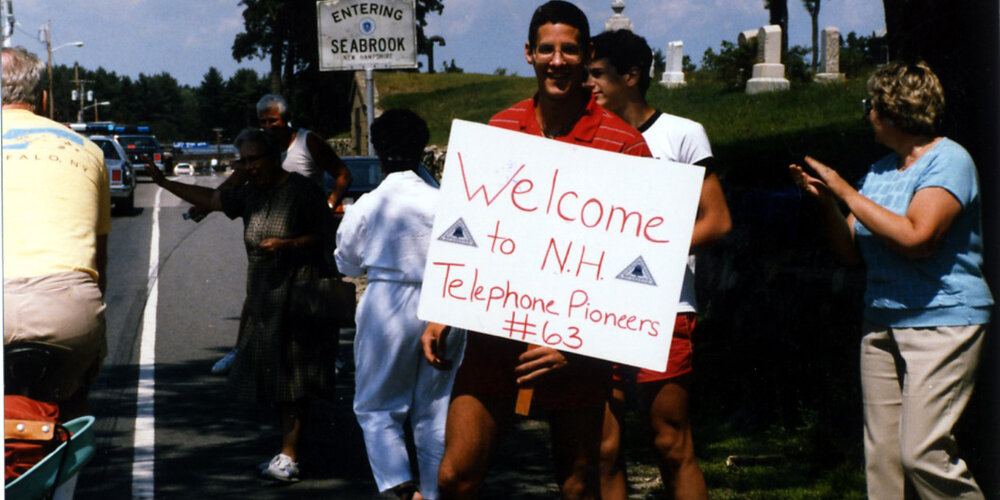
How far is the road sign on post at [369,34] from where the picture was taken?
9797 millimetres

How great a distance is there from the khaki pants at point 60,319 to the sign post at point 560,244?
1157mm

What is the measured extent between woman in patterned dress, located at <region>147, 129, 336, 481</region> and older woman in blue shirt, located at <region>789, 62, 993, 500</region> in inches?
117

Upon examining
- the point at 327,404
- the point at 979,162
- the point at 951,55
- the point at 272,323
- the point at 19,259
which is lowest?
the point at 327,404

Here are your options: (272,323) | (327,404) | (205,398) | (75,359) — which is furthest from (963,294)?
(205,398)

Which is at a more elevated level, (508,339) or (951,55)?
(951,55)

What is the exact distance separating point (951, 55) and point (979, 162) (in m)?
0.47

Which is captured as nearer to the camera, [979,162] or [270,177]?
[979,162]

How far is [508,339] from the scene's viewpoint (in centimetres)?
382

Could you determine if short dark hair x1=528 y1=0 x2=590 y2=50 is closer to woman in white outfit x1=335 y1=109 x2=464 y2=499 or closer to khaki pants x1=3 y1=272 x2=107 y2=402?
woman in white outfit x1=335 y1=109 x2=464 y2=499

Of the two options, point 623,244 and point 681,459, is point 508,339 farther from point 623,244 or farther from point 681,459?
point 681,459

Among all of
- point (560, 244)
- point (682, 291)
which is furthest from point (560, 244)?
point (682, 291)

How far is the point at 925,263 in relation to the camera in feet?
13.5

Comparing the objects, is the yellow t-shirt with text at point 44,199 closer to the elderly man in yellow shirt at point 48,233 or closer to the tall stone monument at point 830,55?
the elderly man in yellow shirt at point 48,233

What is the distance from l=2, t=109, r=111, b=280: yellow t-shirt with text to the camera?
3.99 metres
